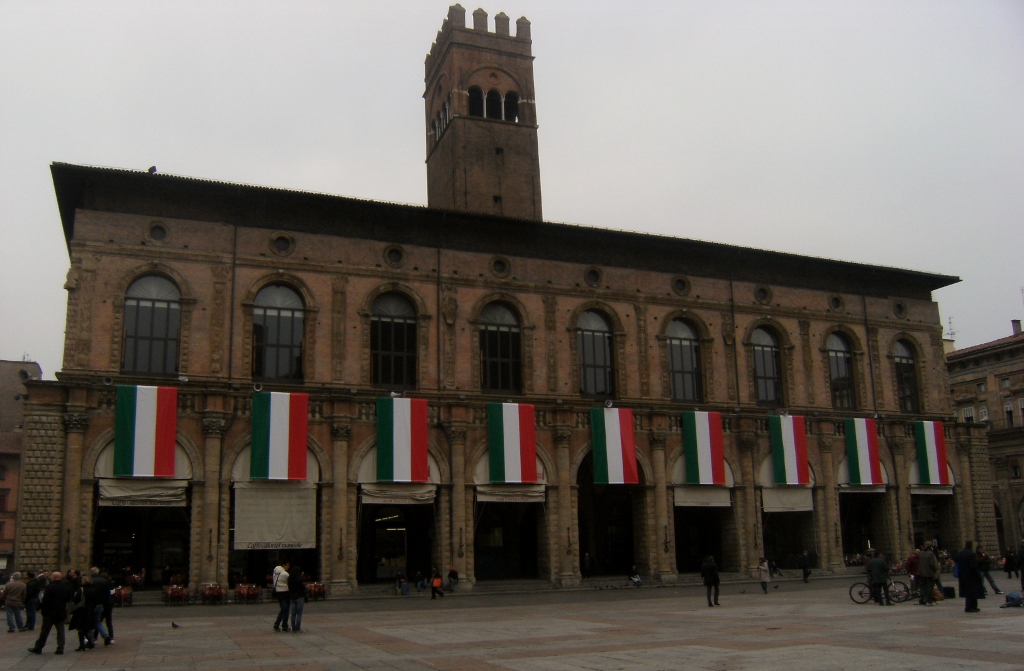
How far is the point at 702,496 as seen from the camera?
43.6m

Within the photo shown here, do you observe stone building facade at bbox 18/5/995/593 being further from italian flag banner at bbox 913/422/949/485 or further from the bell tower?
italian flag banner at bbox 913/422/949/485

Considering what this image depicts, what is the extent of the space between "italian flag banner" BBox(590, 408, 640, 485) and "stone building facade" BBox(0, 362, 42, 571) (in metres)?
52.9

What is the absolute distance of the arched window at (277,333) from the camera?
124ft

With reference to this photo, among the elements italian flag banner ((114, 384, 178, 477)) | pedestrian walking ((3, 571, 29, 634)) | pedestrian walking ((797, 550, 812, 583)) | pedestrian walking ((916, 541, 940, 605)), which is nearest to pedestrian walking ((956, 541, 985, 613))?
pedestrian walking ((916, 541, 940, 605))

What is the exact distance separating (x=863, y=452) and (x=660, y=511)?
12.2 metres

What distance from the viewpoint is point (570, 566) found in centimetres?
3994

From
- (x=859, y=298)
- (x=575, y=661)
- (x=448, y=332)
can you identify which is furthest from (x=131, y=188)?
(x=859, y=298)

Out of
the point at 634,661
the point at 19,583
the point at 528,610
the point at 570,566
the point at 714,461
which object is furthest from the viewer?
the point at 714,461

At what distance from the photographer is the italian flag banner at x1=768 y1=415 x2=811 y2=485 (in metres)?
45.1

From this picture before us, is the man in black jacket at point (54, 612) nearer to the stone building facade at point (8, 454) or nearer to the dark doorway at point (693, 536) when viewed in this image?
the dark doorway at point (693, 536)

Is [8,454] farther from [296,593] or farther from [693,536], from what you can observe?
[296,593]

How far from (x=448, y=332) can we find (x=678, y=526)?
16.4 metres

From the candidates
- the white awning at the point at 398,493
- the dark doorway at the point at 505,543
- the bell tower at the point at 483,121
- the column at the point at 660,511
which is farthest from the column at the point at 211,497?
the bell tower at the point at 483,121

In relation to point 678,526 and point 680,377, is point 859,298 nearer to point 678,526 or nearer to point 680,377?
point 680,377
